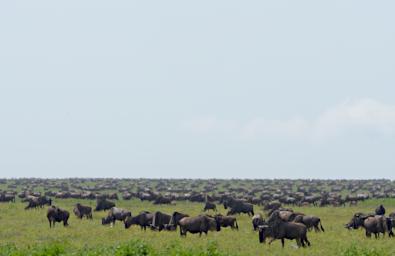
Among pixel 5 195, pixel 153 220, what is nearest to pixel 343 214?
pixel 153 220

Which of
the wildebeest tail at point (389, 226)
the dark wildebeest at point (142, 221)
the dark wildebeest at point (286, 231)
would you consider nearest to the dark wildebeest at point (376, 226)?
the wildebeest tail at point (389, 226)

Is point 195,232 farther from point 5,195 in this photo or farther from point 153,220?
point 5,195

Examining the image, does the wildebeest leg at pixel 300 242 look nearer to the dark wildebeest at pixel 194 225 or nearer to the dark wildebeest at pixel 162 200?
the dark wildebeest at pixel 194 225

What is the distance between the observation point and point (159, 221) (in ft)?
129

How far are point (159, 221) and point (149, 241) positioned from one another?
23.5 feet

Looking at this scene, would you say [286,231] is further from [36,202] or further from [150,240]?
[36,202]

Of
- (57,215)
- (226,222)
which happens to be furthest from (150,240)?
(57,215)

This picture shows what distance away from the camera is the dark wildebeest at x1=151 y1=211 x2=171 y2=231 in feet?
127

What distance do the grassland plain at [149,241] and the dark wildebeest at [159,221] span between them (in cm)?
104

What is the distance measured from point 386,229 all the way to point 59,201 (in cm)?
4212

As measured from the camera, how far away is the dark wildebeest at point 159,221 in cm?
3875

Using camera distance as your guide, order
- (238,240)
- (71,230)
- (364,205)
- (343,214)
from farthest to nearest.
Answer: (364,205) → (343,214) → (71,230) → (238,240)

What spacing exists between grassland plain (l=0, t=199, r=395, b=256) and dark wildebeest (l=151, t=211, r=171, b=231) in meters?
1.04

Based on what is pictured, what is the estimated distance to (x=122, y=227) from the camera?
40844mm
